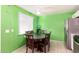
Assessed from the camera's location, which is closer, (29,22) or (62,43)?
(29,22)

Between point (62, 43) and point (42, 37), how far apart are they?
2.07ft

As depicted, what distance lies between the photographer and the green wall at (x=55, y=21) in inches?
88.7

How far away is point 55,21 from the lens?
2521 millimetres

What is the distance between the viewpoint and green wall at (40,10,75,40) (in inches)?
88.7

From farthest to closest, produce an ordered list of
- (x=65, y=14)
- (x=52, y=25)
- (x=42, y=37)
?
(x=42, y=37)
(x=52, y=25)
(x=65, y=14)

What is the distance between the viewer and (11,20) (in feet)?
7.95

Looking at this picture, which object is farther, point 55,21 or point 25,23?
point 55,21
